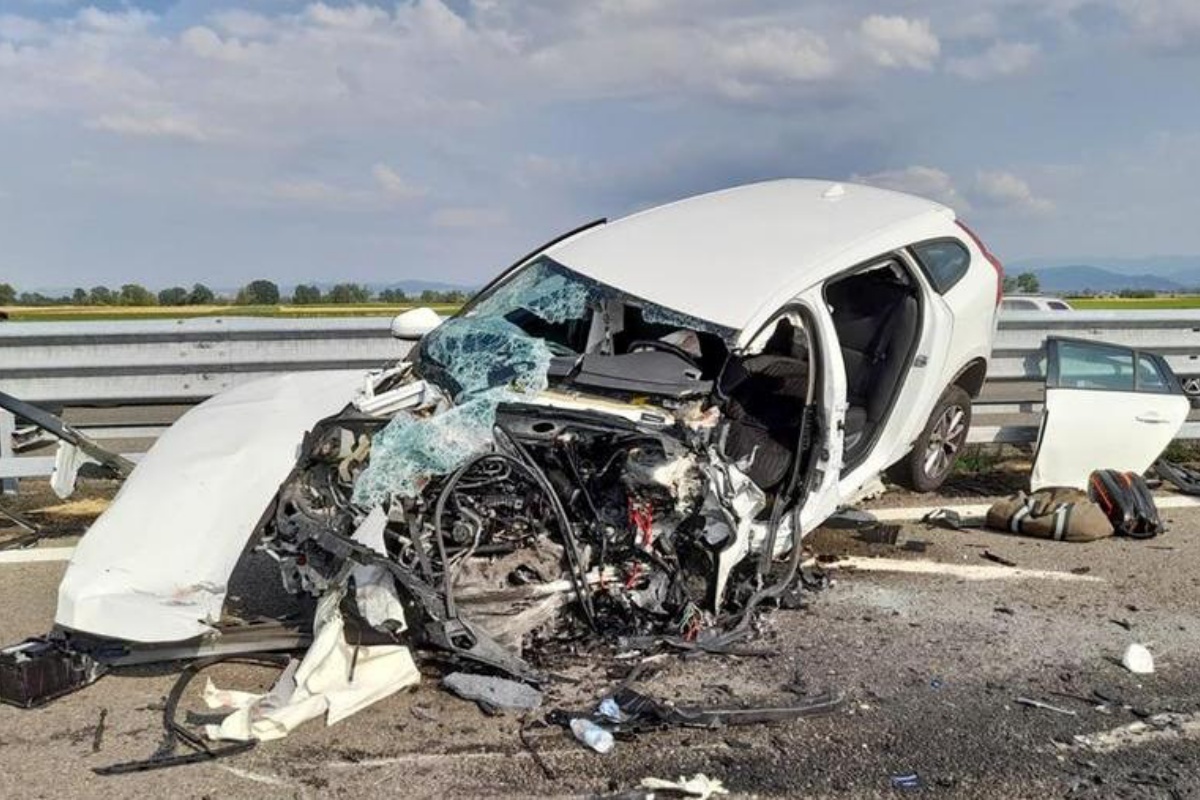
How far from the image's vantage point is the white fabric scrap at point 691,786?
313cm

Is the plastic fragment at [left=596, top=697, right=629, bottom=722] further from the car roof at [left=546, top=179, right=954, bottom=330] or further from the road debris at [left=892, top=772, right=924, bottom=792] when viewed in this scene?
the car roof at [left=546, top=179, right=954, bottom=330]

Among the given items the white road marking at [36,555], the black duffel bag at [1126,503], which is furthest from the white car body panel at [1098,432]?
the white road marking at [36,555]

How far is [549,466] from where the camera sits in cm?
399

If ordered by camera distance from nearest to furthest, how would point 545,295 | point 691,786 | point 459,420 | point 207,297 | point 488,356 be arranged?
1. point 691,786
2. point 459,420
3. point 488,356
4. point 545,295
5. point 207,297

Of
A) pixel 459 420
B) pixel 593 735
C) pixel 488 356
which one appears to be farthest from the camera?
pixel 488 356

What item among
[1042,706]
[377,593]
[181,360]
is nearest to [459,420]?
[377,593]

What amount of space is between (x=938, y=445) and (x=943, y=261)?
3.35 feet

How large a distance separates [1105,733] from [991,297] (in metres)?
2.84

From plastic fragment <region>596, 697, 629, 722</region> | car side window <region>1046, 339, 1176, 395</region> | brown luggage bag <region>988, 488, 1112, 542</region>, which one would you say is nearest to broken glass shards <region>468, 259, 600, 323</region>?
plastic fragment <region>596, 697, 629, 722</region>

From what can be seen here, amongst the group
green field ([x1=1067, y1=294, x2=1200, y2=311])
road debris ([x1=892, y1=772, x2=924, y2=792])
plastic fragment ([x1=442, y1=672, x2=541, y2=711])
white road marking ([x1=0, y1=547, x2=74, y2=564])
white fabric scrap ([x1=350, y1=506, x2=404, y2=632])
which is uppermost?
green field ([x1=1067, y1=294, x2=1200, y2=311])

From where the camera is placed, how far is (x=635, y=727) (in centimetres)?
354

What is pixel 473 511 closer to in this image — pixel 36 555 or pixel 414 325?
pixel 414 325

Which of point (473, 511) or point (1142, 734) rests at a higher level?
point (473, 511)

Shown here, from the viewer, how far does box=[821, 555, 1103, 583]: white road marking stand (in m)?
5.23
